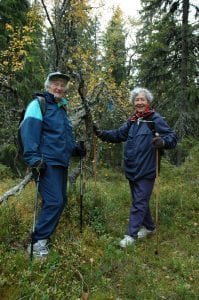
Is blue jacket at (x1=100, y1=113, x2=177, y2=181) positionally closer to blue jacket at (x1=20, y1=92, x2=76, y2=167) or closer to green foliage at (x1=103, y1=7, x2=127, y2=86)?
blue jacket at (x1=20, y1=92, x2=76, y2=167)

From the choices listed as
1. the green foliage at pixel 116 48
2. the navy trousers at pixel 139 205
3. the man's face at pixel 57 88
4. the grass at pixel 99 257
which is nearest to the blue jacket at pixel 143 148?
the navy trousers at pixel 139 205

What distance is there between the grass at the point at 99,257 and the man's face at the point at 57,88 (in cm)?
200

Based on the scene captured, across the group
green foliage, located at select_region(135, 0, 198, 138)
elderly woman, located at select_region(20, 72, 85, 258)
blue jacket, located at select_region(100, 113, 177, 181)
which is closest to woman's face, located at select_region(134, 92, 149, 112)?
blue jacket, located at select_region(100, 113, 177, 181)

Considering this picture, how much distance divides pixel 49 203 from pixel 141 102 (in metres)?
2.51

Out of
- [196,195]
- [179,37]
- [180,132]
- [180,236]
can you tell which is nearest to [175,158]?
[180,132]

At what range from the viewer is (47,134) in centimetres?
541

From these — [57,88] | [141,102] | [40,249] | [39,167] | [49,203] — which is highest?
[57,88]

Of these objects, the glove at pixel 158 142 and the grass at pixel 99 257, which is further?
the glove at pixel 158 142

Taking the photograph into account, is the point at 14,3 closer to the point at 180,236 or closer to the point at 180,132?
the point at 180,132

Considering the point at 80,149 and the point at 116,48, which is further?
the point at 116,48

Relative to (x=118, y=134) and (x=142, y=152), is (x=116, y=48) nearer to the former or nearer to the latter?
(x=118, y=134)

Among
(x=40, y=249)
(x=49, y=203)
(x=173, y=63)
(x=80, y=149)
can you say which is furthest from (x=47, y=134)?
(x=173, y=63)

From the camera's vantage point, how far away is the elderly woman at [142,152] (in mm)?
6438

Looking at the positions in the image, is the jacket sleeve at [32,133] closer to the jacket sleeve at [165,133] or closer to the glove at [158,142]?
the glove at [158,142]
